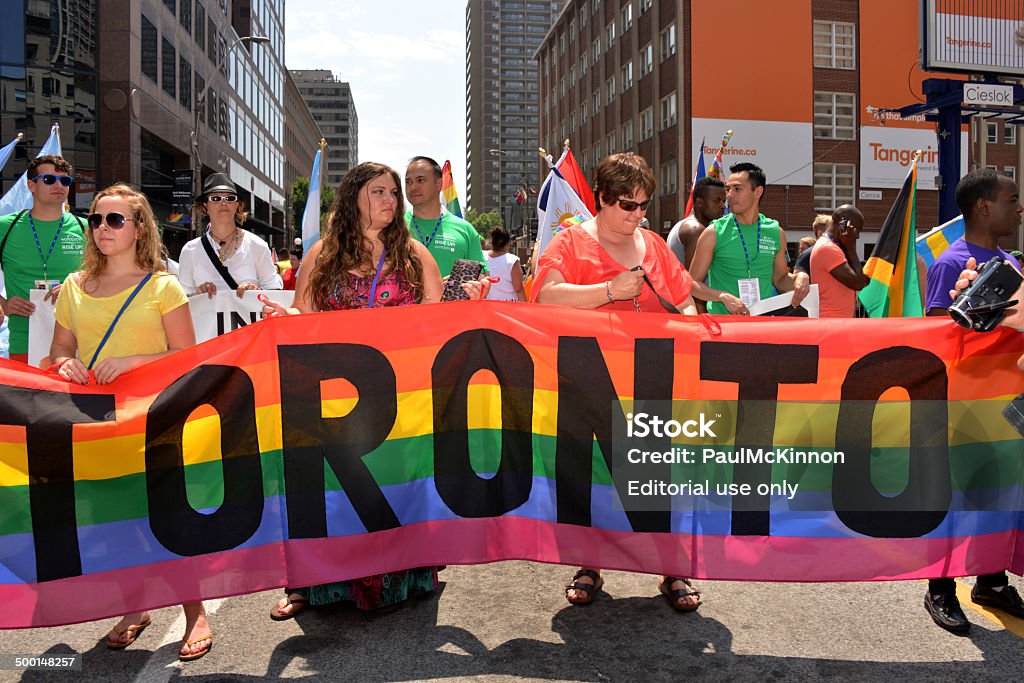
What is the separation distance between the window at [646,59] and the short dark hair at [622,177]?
41858 millimetres

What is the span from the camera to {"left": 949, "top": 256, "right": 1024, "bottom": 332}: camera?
11.4 feet

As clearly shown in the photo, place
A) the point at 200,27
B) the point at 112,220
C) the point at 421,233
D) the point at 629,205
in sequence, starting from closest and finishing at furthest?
the point at 112,220 → the point at 629,205 → the point at 421,233 → the point at 200,27

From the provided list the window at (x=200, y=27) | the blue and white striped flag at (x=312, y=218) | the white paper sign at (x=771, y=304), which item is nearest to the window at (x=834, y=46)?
the window at (x=200, y=27)

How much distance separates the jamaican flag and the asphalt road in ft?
6.93

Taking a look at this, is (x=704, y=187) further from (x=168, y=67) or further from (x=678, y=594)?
(x=168, y=67)

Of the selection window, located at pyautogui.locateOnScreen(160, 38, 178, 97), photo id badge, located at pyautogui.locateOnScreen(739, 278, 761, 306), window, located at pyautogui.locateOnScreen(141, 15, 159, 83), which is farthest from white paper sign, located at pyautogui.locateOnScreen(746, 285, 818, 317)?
window, located at pyautogui.locateOnScreen(160, 38, 178, 97)

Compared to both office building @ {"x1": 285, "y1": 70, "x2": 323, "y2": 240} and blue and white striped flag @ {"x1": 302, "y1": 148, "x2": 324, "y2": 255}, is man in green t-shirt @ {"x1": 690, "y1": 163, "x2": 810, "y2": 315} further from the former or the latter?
office building @ {"x1": 285, "y1": 70, "x2": 323, "y2": 240}

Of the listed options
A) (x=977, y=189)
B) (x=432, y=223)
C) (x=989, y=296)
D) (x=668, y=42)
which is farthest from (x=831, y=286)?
(x=668, y=42)

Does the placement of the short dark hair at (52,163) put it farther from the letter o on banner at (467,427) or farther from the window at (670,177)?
the window at (670,177)

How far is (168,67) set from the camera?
120 ft

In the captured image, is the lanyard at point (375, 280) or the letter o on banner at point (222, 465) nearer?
the letter o on banner at point (222, 465)

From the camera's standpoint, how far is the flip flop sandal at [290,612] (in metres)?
3.96

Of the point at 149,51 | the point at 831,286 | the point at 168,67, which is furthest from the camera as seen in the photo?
the point at 168,67

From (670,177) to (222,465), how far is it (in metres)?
39.9
